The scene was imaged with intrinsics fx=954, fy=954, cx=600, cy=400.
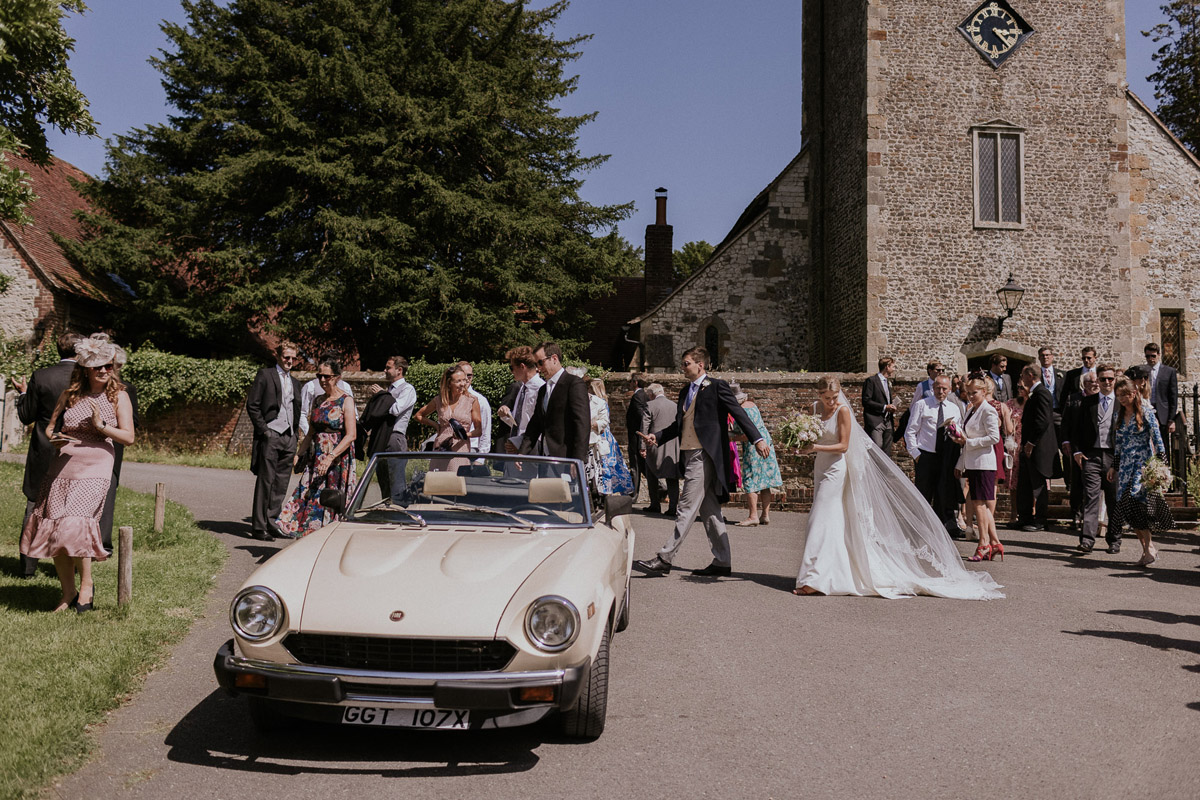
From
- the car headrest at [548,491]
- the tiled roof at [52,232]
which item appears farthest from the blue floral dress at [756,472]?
the tiled roof at [52,232]

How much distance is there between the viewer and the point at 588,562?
4555 mm

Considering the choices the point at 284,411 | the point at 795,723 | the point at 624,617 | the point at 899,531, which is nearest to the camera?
the point at 795,723

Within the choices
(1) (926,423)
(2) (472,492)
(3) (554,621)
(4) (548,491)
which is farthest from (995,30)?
(3) (554,621)

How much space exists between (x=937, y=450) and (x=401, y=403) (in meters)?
6.54

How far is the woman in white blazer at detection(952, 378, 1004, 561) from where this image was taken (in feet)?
32.6

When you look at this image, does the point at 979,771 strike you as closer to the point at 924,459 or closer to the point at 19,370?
the point at 924,459

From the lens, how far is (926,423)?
1180cm

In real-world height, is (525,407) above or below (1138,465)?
above

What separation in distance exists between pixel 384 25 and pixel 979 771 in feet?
81.6

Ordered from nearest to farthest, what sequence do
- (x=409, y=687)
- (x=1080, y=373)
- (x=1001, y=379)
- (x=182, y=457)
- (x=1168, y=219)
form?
(x=409, y=687)
(x=1080, y=373)
(x=1001, y=379)
(x=182, y=457)
(x=1168, y=219)

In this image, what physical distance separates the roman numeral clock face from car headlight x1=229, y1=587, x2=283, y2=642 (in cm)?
2055

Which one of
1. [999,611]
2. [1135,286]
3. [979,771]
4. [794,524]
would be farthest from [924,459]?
[1135,286]

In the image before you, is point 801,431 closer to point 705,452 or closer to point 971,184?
point 705,452

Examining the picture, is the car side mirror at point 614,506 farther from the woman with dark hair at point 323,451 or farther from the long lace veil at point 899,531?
the woman with dark hair at point 323,451
